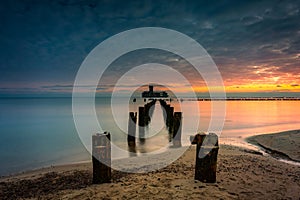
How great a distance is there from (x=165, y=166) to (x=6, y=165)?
864 cm

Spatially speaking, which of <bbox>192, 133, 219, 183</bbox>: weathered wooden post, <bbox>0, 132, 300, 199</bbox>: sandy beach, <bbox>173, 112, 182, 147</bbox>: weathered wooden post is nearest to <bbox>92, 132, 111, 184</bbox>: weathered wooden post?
<bbox>0, 132, 300, 199</bbox>: sandy beach

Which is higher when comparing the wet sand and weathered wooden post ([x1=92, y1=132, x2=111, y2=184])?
weathered wooden post ([x1=92, y1=132, x2=111, y2=184])

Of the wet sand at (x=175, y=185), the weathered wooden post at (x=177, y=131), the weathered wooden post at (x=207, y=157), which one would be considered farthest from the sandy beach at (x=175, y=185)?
the weathered wooden post at (x=177, y=131)

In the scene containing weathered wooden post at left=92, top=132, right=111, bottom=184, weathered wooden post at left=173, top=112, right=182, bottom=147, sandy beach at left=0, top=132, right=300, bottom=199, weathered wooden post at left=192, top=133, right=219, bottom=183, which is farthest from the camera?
weathered wooden post at left=173, top=112, right=182, bottom=147

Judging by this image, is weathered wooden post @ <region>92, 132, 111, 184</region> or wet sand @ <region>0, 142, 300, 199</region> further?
weathered wooden post @ <region>92, 132, 111, 184</region>

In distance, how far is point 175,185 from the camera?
205 inches

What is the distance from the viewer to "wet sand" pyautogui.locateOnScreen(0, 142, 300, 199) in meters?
4.70

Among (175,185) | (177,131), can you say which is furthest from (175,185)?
(177,131)

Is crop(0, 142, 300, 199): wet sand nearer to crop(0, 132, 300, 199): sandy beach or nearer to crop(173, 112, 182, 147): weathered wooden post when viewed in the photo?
crop(0, 132, 300, 199): sandy beach

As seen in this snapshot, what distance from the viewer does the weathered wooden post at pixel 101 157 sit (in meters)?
5.44

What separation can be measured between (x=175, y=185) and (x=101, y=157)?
211cm

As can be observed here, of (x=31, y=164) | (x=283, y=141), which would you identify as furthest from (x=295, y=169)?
(x=31, y=164)

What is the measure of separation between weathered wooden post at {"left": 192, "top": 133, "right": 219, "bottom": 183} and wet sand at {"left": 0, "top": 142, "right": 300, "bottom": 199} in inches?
7.8

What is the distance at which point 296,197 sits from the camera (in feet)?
15.1
